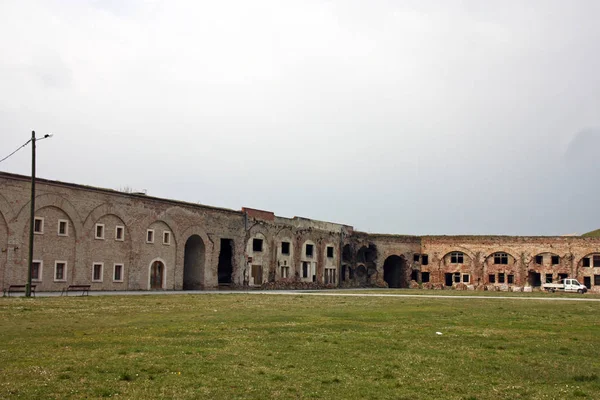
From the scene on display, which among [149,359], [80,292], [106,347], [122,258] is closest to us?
A: [149,359]

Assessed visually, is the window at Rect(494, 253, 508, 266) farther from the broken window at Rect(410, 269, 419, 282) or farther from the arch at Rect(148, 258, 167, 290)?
Result: the arch at Rect(148, 258, 167, 290)

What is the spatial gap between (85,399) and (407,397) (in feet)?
15.6

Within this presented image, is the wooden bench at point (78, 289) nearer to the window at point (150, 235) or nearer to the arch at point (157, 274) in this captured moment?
the arch at point (157, 274)

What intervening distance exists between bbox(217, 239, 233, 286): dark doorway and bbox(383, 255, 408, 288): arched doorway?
24.3m

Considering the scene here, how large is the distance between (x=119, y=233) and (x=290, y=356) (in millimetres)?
30164

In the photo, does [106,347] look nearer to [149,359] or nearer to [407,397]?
[149,359]

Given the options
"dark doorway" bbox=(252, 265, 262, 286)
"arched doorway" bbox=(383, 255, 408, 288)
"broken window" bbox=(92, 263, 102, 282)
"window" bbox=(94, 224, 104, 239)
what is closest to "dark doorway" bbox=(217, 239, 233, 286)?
"dark doorway" bbox=(252, 265, 262, 286)

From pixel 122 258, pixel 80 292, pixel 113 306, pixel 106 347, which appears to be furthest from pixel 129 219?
pixel 106 347

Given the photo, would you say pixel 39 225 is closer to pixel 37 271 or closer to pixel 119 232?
pixel 37 271

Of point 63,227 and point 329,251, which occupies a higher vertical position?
point 63,227

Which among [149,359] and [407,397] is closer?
[407,397]

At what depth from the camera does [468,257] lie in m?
65.2

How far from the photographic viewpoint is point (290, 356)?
12164 millimetres

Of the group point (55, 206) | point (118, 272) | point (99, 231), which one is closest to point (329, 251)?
point (118, 272)
